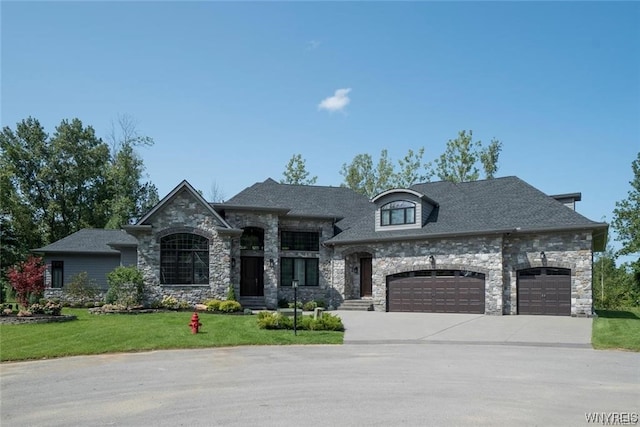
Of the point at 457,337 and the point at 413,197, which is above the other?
the point at 413,197

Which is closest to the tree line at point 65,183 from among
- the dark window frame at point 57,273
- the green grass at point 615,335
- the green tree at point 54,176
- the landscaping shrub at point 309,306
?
the green tree at point 54,176

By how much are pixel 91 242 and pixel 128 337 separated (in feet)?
62.6

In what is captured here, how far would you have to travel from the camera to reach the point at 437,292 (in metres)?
25.3

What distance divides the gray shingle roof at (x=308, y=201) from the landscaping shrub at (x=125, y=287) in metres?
5.94

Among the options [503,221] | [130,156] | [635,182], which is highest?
[130,156]

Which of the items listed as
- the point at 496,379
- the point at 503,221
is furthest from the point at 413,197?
the point at 496,379

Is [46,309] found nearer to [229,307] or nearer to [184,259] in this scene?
[184,259]

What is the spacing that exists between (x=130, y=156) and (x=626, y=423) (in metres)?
48.6

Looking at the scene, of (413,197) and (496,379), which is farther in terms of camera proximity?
(413,197)

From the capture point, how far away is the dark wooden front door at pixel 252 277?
2809 centimetres

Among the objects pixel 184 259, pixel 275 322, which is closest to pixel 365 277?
pixel 184 259

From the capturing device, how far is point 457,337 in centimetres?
1638

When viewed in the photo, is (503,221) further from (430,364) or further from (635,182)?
(635,182)

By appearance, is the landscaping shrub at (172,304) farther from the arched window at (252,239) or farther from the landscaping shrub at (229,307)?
the arched window at (252,239)
